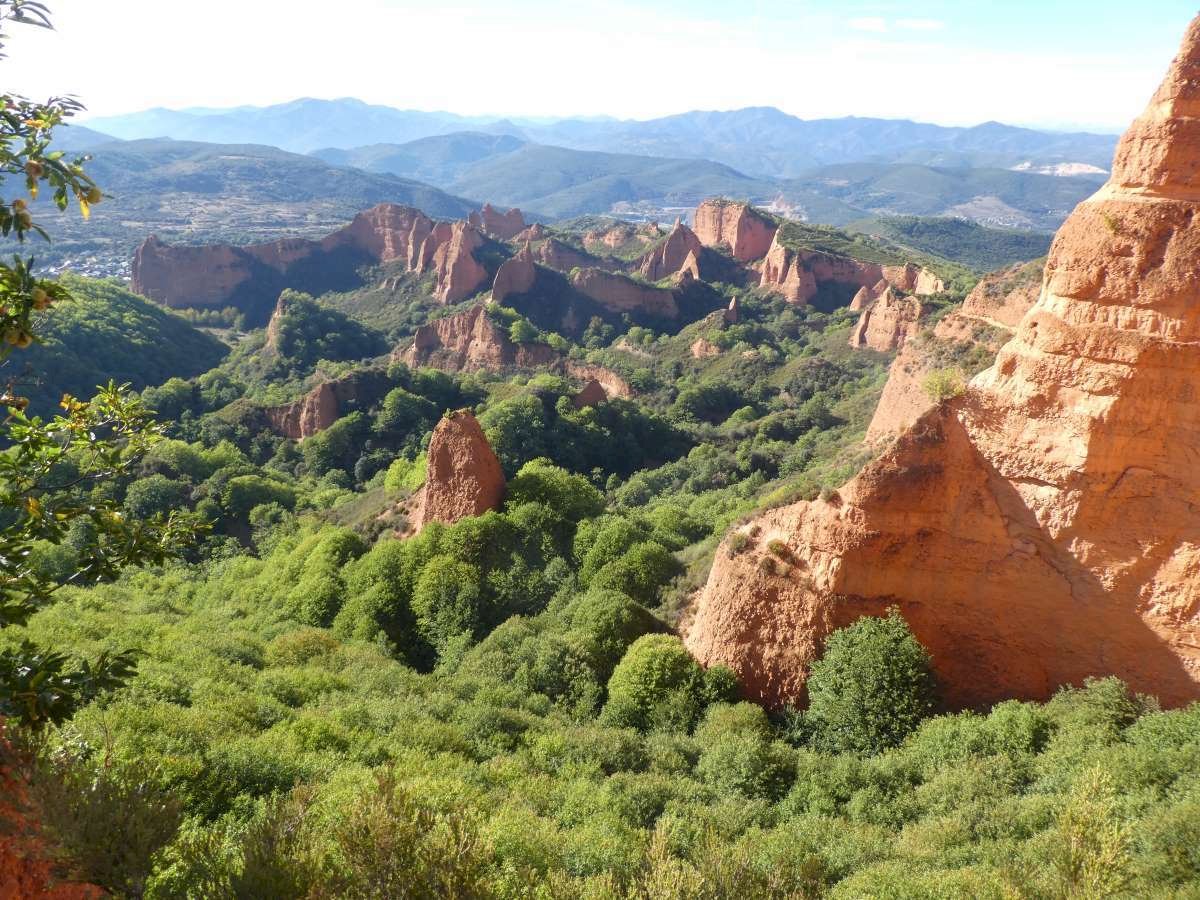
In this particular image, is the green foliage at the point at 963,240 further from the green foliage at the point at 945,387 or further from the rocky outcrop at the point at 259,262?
the green foliage at the point at 945,387

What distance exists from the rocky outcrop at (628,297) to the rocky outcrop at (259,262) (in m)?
29.7

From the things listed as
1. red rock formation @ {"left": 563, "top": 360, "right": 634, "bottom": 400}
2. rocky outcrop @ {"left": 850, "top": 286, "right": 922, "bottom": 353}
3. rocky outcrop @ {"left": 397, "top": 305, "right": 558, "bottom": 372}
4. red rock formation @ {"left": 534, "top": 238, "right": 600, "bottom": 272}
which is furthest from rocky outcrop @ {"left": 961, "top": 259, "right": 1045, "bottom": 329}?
red rock formation @ {"left": 534, "top": 238, "right": 600, "bottom": 272}

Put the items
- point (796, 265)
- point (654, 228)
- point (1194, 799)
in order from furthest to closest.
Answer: point (654, 228) < point (796, 265) < point (1194, 799)

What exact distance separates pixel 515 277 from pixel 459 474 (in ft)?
218

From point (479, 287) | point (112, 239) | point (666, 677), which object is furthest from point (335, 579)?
point (112, 239)

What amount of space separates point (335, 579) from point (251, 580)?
588cm

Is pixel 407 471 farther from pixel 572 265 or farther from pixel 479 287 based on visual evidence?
pixel 572 265

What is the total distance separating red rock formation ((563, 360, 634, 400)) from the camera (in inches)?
2785

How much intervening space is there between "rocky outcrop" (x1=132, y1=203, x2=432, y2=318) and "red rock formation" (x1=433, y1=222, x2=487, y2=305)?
30.8ft

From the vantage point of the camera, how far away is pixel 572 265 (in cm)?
11031

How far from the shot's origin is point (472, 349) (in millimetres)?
78438

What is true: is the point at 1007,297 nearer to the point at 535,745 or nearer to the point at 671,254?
the point at 535,745

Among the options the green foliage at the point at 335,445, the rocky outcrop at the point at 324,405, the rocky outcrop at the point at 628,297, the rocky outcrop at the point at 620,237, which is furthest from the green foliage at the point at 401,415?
the rocky outcrop at the point at 620,237

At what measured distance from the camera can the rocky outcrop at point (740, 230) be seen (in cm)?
10881
